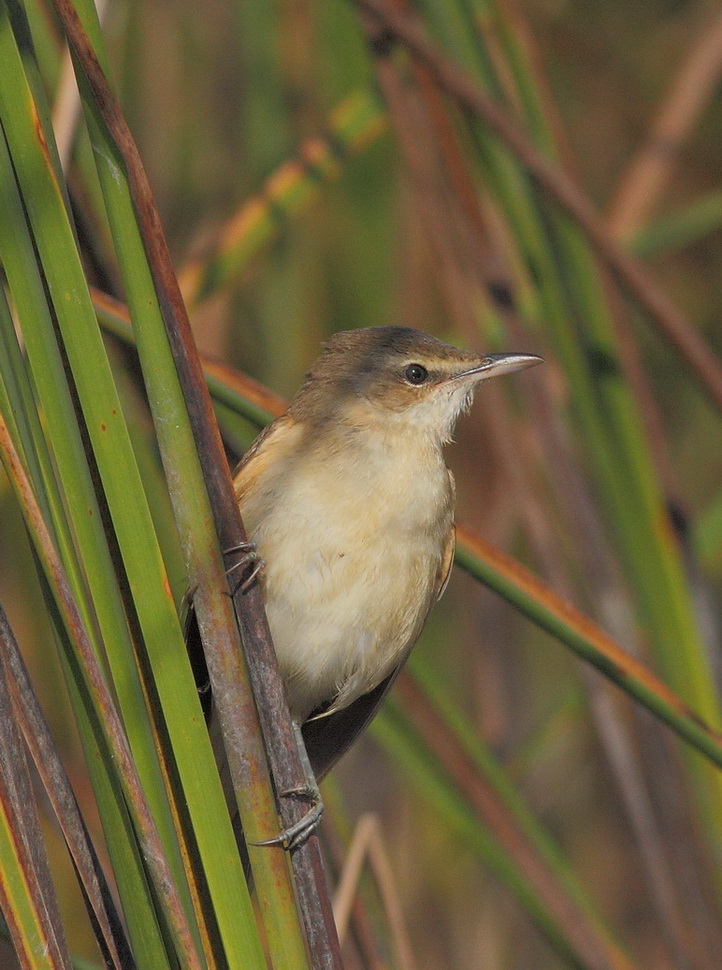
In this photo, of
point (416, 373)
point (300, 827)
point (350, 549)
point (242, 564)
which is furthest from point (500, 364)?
point (300, 827)

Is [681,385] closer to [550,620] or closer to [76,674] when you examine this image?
[550,620]

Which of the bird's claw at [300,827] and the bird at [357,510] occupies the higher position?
the bird at [357,510]

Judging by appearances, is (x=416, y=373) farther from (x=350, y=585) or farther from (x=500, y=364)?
(x=350, y=585)

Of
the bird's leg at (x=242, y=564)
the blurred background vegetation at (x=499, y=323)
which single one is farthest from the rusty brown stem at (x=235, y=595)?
the blurred background vegetation at (x=499, y=323)

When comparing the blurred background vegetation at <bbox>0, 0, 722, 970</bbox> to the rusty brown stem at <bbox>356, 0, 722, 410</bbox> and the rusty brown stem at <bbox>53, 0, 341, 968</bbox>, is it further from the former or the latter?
the rusty brown stem at <bbox>53, 0, 341, 968</bbox>

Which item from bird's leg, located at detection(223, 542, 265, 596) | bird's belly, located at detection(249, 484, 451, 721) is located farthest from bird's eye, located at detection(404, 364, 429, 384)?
bird's leg, located at detection(223, 542, 265, 596)

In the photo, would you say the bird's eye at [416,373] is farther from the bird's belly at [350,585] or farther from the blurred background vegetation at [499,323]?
the bird's belly at [350,585]
